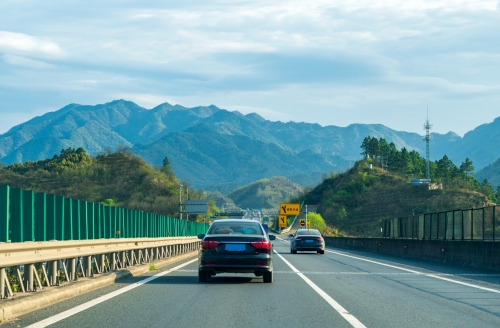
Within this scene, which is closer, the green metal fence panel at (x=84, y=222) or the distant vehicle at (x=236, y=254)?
the distant vehicle at (x=236, y=254)

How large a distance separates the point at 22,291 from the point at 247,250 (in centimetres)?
614

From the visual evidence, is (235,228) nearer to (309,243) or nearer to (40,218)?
(40,218)

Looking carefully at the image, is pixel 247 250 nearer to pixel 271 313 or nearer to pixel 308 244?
pixel 271 313

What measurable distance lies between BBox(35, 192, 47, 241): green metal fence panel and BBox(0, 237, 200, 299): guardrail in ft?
1.70

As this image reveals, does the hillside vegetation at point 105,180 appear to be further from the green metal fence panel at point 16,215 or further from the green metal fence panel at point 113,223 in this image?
the green metal fence panel at point 16,215

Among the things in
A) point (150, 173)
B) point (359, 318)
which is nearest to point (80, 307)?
point (359, 318)

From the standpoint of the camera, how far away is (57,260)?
13.6m

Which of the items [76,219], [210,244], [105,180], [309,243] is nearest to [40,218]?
[76,219]

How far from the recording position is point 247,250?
16922mm

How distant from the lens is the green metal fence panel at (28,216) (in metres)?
12.9

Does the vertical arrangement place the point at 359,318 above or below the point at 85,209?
below

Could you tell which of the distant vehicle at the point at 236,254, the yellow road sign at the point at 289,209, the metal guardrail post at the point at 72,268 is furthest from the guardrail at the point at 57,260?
the yellow road sign at the point at 289,209

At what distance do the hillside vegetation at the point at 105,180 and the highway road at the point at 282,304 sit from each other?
12943cm

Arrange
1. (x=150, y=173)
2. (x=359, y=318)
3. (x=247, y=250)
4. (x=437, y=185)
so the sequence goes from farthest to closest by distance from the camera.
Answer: (x=437, y=185), (x=150, y=173), (x=247, y=250), (x=359, y=318)
